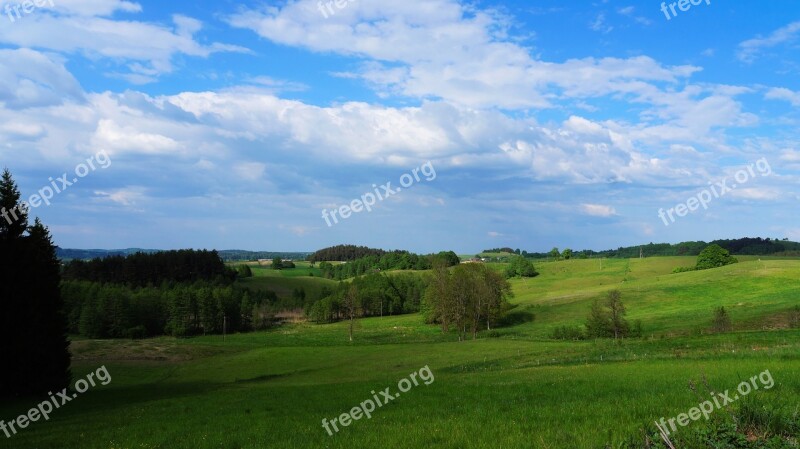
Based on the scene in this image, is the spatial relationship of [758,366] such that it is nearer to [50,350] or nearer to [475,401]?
[475,401]

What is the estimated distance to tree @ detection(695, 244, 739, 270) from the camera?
143000 millimetres

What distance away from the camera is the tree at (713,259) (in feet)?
469

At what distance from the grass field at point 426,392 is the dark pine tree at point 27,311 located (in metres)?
2.17

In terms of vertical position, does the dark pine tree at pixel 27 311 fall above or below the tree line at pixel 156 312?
above

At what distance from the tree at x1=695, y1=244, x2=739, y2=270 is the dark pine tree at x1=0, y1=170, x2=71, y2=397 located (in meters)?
158

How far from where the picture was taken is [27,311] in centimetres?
3391

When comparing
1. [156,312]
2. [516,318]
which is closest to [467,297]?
[516,318]

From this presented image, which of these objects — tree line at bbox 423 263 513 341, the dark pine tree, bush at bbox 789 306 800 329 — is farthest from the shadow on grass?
the dark pine tree

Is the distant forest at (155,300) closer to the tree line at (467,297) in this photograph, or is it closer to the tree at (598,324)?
the tree line at (467,297)

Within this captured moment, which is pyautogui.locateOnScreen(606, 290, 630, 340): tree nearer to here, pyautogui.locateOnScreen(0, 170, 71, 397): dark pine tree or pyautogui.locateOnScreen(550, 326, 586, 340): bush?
pyautogui.locateOnScreen(550, 326, 586, 340): bush

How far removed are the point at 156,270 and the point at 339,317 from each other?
63.9 m

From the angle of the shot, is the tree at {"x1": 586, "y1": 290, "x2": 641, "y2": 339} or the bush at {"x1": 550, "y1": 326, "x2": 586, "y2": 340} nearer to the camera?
the tree at {"x1": 586, "y1": 290, "x2": 641, "y2": 339}

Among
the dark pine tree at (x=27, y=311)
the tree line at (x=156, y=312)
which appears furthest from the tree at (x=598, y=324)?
the tree line at (x=156, y=312)

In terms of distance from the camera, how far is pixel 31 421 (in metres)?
23.0
